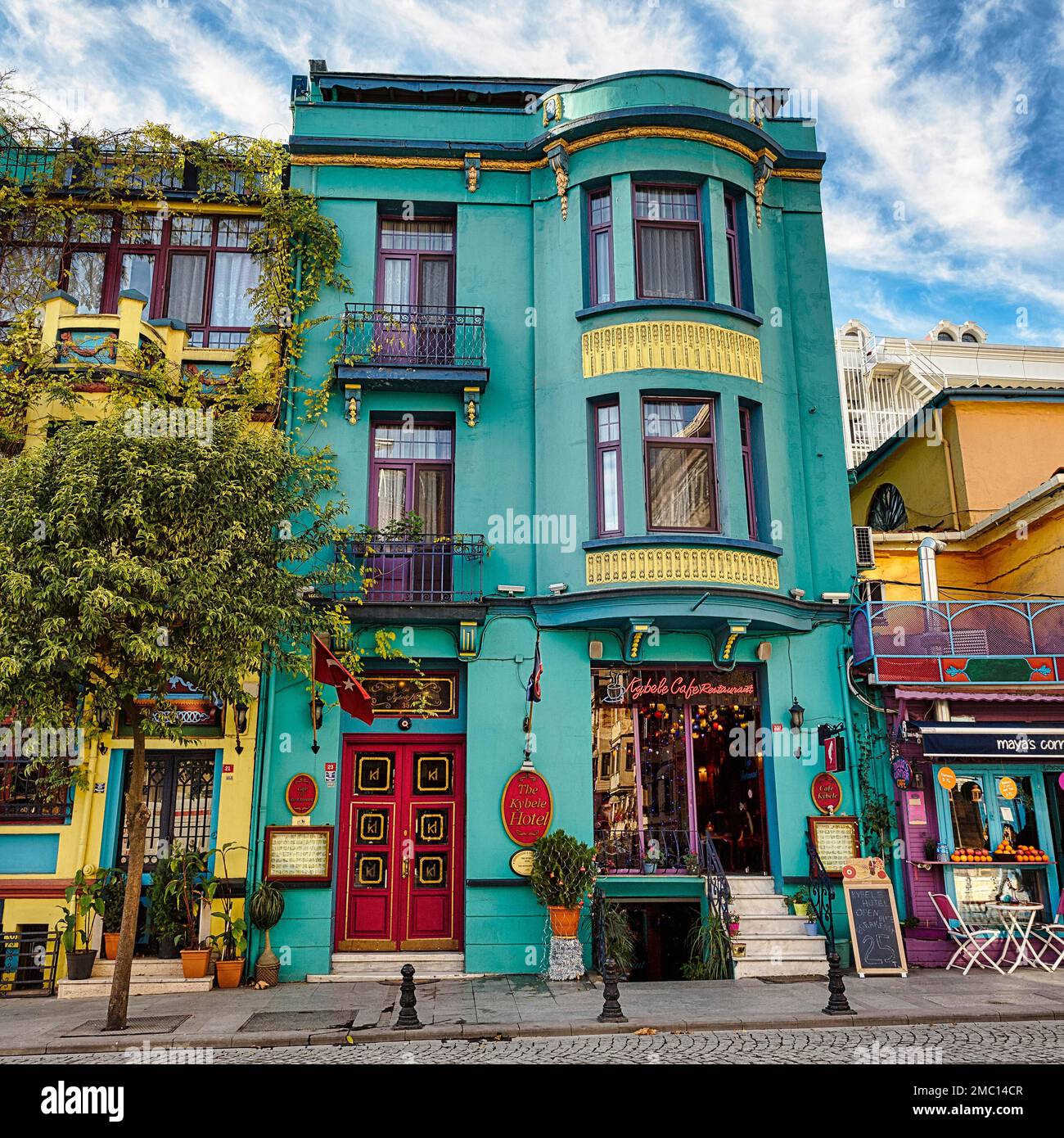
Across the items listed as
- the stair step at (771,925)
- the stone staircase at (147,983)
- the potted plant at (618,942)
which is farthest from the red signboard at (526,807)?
the stone staircase at (147,983)

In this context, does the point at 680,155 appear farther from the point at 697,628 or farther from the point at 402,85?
the point at 697,628

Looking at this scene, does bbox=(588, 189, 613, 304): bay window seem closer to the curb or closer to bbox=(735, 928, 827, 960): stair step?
bbox=(735, 928, 827, 960): stair step

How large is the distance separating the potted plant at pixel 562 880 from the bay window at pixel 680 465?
4.99 m

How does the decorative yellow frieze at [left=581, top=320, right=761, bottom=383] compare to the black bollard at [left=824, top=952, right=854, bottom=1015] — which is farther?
the decorative yellow frieze at [left=581, top=320, right=761, bottom=383]

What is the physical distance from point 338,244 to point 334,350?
1865 mm

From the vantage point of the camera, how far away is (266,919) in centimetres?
1345

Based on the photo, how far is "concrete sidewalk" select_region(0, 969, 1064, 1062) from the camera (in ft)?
34.2

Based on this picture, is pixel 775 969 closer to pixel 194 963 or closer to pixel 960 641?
pixel 960 641

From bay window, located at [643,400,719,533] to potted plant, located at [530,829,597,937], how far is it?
4.99 metres

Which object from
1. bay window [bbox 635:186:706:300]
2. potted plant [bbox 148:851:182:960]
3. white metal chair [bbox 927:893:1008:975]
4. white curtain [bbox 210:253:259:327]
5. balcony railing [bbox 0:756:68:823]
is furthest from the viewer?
white curtain [bbox 210:253:259:327]

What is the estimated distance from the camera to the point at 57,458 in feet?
38.2

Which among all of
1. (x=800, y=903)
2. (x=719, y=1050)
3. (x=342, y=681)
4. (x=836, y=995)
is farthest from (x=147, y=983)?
(x=800, y=903)

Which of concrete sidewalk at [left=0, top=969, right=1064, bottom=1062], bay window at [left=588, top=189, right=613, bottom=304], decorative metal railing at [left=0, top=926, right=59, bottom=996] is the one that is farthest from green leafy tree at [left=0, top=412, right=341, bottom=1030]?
bay window at [left=588, top=189, right=613, bottom=304]
